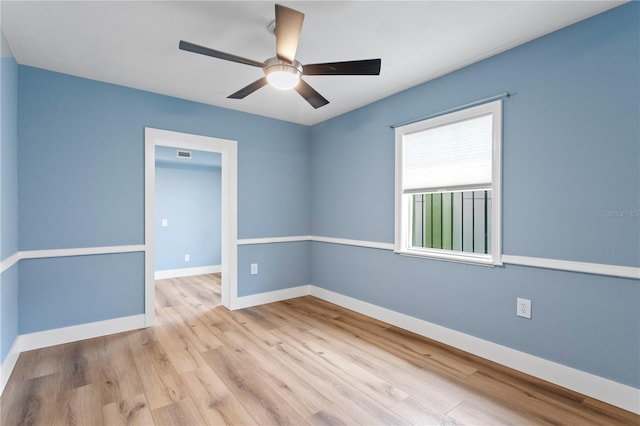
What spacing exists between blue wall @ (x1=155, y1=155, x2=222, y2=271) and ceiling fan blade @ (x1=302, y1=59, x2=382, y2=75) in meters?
4.34

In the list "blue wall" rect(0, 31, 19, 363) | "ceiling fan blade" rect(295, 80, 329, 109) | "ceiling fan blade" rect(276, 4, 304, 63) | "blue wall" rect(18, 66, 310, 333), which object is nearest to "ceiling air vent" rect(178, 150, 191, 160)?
"blue wall" rect(18, 66, 310, 333)

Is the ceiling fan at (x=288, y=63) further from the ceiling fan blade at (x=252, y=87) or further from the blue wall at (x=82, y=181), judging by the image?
the blue wall at (x=82, y=181)

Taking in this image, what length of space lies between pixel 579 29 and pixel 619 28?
21cm

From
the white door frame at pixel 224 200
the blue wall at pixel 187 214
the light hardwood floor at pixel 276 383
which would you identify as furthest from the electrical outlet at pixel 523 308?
the blue wall at pixel 187 214

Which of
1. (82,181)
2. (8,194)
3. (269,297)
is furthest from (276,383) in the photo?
(82,181)

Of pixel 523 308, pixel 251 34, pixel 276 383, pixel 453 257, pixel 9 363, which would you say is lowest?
pixel 276 383

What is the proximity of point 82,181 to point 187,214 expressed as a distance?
9.63 feet

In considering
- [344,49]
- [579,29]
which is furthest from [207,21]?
[579,29]

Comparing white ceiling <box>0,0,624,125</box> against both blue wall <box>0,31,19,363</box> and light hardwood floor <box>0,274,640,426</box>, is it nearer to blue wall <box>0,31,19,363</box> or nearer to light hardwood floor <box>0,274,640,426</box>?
blue wall <box>0,31,19,363</box>

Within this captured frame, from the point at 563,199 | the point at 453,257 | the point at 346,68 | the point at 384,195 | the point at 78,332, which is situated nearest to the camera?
the point at 346,68

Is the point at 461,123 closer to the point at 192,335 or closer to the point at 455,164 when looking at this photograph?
the point at 455,164

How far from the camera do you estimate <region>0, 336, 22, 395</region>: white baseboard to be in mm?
2023

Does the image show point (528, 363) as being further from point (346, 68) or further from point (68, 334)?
point (68, 334)

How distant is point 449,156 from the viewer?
2779mm
